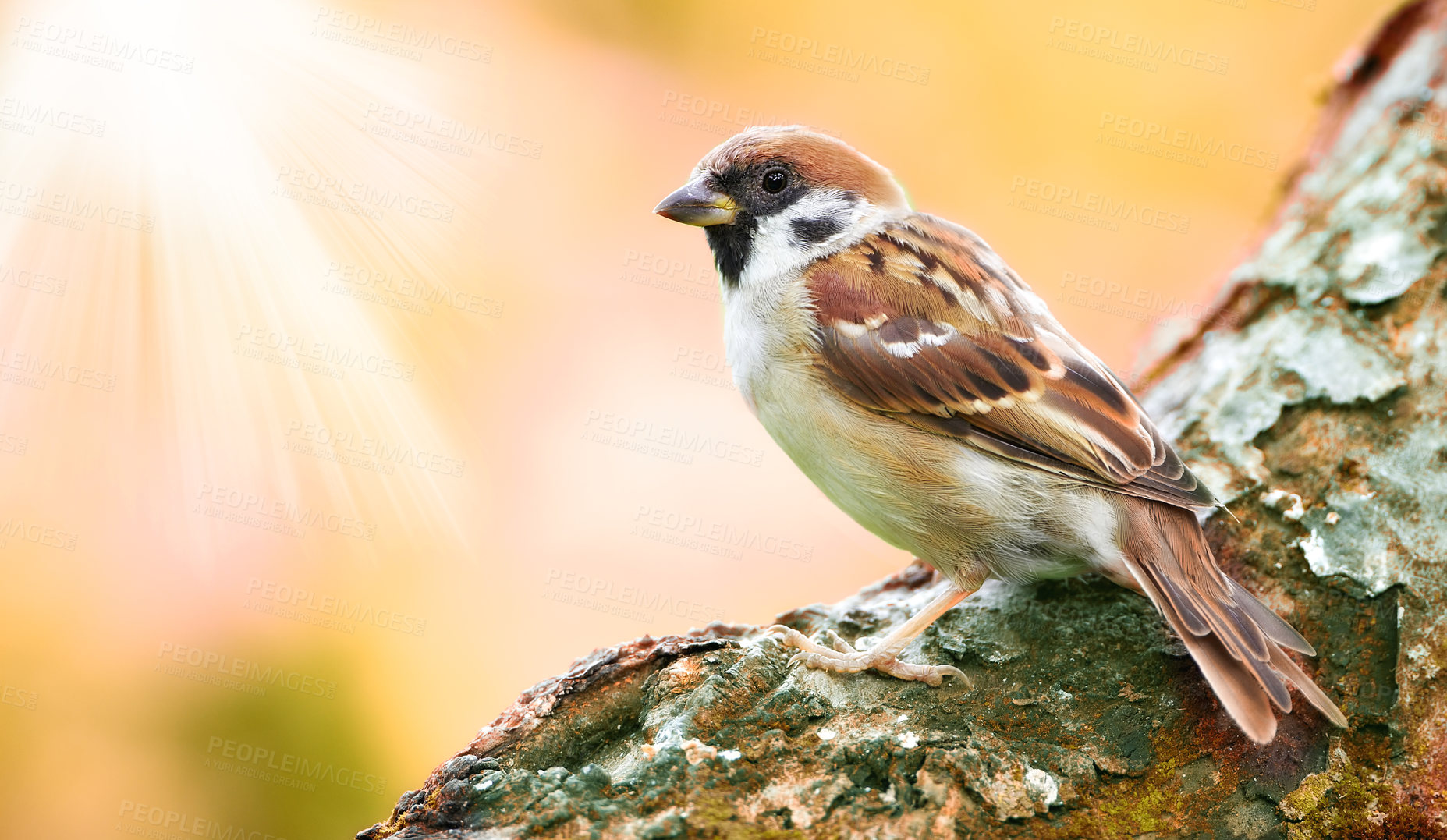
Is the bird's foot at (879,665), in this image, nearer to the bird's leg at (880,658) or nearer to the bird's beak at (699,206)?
the bird's leg at (880,658)

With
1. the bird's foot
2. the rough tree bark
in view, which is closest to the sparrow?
the bird's foot

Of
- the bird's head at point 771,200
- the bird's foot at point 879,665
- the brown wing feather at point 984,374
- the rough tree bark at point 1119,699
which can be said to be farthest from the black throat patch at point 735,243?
the bird's foot at point 879,665

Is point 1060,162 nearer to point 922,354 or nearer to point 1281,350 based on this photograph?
point 1281,350

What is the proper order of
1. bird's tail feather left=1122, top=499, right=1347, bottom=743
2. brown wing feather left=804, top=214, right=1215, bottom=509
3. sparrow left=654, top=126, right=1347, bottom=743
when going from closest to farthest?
bird's tail feather left=1122, top=499, right=1347, bottom=743 < sparrow left=654, top=126, right=1347, bottom=743 < brown wing feather left=804, top=214, right=1215, bottom=509

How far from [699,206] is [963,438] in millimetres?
1003

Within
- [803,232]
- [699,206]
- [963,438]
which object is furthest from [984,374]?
[699,206]

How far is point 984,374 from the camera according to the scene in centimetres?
245

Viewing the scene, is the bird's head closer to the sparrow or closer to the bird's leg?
the sparrow

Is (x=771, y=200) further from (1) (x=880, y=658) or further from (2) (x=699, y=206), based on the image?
(1) (x=880, y=658)

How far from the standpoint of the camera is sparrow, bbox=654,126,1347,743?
223 cm

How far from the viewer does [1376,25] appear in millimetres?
3834

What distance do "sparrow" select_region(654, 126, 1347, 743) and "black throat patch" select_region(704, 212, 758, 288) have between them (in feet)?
0.29

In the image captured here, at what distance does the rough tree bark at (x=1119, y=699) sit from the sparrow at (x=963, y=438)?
0.14m

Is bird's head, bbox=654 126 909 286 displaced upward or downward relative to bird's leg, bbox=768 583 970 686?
upward
